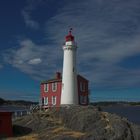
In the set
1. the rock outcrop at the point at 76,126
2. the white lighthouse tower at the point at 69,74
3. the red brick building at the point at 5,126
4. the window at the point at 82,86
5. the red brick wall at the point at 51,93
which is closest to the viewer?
the rock outcrop at the point at 76,126

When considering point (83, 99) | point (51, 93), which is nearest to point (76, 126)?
point (83, 99)

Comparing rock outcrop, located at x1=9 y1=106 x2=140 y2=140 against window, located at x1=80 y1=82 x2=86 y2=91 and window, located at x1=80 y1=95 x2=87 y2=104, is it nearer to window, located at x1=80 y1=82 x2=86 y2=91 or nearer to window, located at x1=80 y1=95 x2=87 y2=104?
window, located at x1=80 y1=95 x2=87 y2=104

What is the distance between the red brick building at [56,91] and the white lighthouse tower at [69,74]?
249 centimetres

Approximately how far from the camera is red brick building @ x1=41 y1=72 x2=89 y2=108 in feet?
149

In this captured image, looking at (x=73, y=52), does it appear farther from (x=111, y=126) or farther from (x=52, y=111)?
(x=111, y=126)

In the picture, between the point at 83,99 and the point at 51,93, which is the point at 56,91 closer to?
the point at 51,93

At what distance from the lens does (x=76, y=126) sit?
106ft

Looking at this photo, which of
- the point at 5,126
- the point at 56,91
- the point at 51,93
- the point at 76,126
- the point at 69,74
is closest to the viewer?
the point at 76,126

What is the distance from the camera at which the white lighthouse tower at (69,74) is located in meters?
42.2

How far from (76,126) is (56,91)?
1393cm

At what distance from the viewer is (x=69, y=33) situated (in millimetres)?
43844

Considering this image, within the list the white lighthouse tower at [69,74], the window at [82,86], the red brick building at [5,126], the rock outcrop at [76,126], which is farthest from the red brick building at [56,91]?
the red brick building at [5,126]

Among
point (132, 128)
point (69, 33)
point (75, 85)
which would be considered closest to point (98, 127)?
point (132, 128)

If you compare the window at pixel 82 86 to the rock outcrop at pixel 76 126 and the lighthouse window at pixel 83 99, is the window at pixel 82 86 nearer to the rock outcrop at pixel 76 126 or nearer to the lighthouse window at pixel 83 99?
the lighthouse window at pixel 83 99
